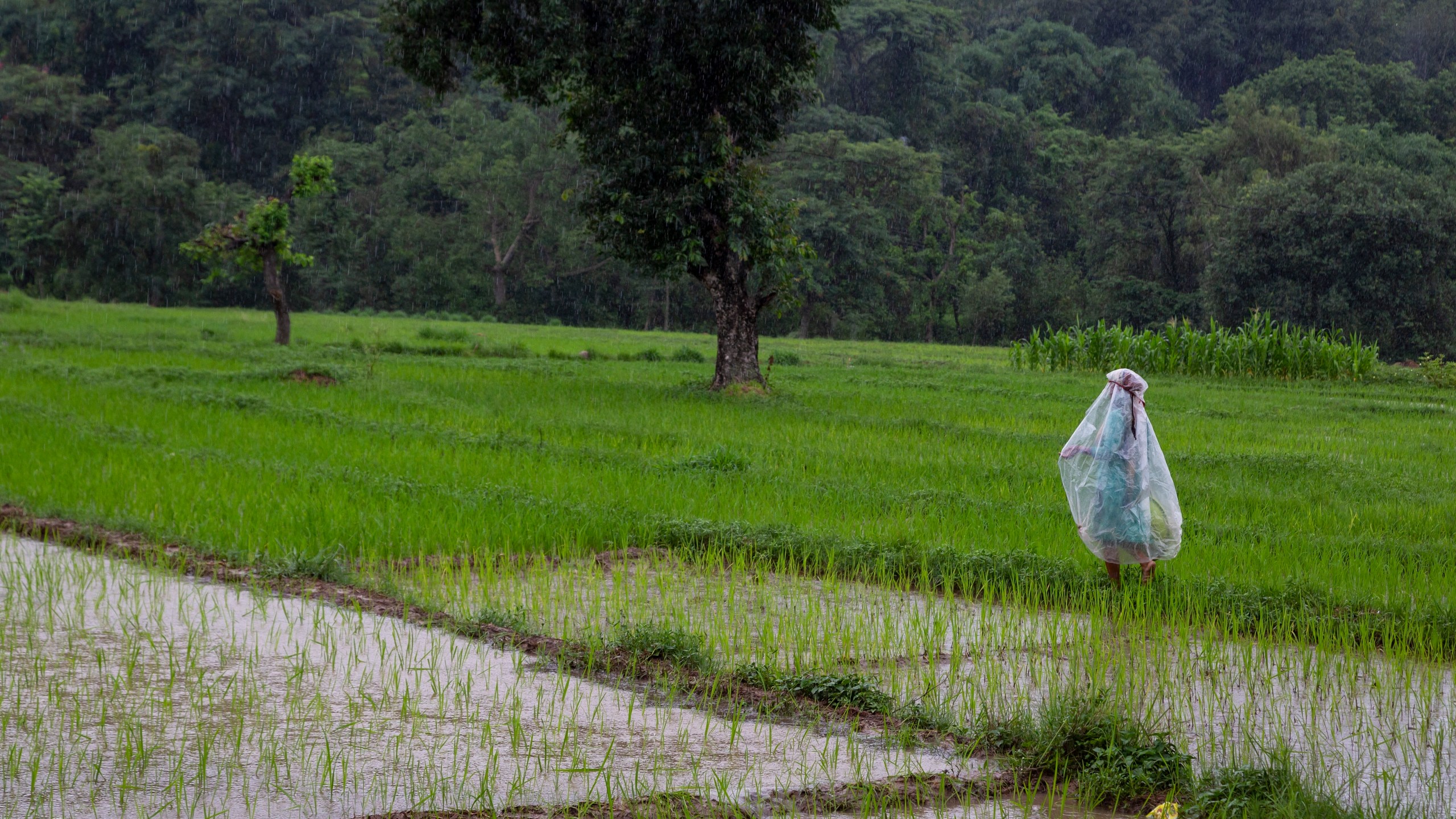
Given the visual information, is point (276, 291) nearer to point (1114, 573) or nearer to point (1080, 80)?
point (1114, 573)

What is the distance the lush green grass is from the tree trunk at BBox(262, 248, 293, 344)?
139cm

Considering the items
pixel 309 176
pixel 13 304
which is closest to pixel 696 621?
pixel 309 176

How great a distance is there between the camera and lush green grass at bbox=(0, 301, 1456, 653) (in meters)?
7.56

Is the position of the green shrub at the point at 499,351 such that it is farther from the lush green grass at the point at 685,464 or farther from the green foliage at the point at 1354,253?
the green foliage at the point at 1354,253

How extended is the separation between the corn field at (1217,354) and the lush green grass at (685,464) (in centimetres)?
249

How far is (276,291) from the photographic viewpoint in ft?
68.9

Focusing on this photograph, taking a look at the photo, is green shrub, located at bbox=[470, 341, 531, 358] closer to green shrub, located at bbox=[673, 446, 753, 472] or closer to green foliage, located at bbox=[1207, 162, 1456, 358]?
green shrub, located at bbox=[673, 446, 753, 472]

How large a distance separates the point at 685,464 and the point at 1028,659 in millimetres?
5280

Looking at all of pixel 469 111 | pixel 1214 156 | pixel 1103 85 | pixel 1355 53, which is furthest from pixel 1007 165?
pixel 469 111

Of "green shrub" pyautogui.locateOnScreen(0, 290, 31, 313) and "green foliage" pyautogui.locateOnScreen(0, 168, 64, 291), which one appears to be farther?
"green foliage" pyautogui.locateOnScreen(0, 168, 64, 291)

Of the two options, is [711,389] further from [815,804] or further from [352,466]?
[815,804]

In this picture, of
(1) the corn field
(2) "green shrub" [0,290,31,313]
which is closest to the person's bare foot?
(1) the corn field

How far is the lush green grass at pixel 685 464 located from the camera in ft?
24.8

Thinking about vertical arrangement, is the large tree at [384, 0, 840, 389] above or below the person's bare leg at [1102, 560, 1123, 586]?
above
